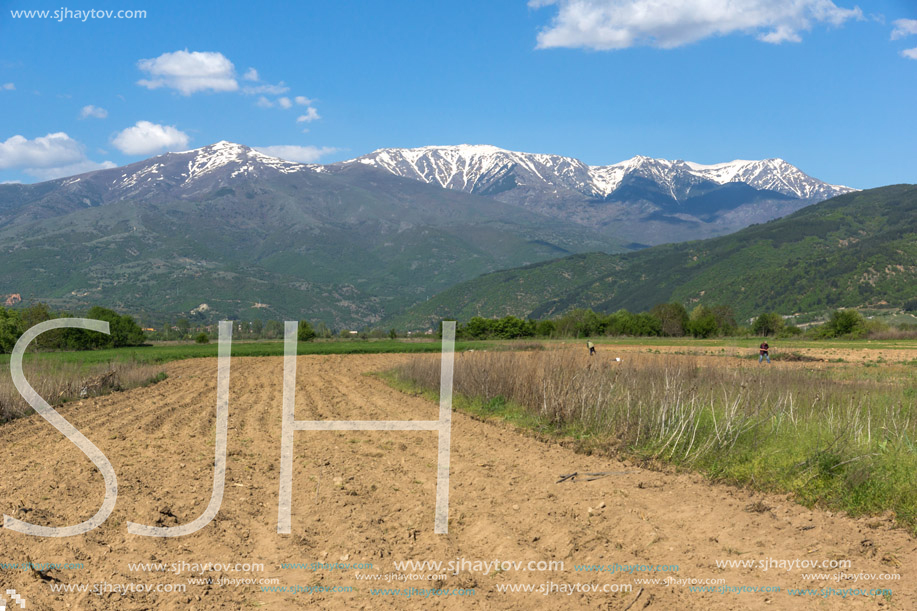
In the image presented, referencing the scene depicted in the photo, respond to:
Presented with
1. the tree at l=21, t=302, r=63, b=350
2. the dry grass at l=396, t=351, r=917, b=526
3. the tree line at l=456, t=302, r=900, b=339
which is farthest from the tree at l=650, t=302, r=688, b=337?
the dry grass at l=396, t=351, r=917, b=526

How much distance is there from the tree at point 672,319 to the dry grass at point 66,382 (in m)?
67.4

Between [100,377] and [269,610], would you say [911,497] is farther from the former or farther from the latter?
[100,377]

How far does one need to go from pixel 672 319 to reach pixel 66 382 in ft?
245

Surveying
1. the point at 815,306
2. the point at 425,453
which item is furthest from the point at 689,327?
the point at 425,453

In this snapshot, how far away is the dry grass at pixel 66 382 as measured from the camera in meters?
16.2

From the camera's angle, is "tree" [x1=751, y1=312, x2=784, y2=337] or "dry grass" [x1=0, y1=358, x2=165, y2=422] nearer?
"dry grass" [x1=0, y1=358, x2=165, y2=422]

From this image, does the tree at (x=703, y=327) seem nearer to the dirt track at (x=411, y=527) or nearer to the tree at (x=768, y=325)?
the tree at (x=768, y=325)

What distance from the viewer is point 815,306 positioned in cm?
12431

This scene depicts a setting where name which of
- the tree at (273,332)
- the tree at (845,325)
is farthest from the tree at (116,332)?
the tree at (845,325)

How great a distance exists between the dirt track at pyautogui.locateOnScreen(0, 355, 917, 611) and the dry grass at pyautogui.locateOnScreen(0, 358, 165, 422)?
482 cm

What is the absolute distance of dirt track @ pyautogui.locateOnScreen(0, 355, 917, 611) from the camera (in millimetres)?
5699

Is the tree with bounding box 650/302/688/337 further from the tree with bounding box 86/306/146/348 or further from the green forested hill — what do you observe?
the tree with bounding box 86/306/146/348

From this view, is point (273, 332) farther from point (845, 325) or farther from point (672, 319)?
point (845, 325)

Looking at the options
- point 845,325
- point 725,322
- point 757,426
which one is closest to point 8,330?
point 757,426
